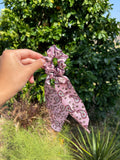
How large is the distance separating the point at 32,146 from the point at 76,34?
6.66ft

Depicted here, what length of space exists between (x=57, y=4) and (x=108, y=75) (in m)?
1.58

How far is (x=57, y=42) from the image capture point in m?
3.48

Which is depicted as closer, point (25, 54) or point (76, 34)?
point (25, 54)

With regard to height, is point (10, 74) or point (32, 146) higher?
point (10, 74)

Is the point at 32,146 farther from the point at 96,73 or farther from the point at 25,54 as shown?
the point at 96,73

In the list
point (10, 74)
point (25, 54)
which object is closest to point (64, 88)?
point (25, 54)

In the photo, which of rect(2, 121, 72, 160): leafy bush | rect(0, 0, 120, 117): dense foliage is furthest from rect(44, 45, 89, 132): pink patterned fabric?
rect(0, 0, 120, 117): dense foliage

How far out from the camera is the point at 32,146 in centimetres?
250

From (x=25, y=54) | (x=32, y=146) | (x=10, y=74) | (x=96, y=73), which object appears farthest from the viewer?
(x=96, y=73)

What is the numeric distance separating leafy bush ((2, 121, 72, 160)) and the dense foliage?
0.68m

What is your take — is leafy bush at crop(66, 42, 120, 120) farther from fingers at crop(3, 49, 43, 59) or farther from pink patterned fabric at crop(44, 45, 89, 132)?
fingers at crop(3, 49, 43, 59)

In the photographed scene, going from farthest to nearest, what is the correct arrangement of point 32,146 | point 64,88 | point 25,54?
point 32,146 < point 64,88 < point 25,54

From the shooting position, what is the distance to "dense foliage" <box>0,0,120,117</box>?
9.96 feet

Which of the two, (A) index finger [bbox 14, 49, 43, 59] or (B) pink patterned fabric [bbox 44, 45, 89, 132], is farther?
(B) pink patterned fabric [bbox 44, 45, 89, 132]
